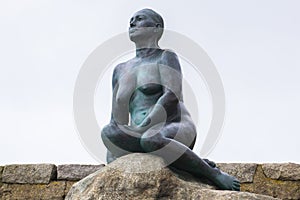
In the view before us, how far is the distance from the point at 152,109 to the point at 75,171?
1985 millimetres

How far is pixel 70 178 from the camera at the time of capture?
5.72 meters

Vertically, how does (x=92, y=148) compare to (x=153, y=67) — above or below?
below

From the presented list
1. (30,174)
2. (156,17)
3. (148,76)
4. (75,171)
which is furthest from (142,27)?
(30,174)

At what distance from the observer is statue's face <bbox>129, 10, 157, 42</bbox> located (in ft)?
14.0

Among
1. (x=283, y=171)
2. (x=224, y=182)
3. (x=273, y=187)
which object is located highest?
(x=224, y=182)

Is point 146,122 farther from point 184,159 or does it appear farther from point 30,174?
point 30,174

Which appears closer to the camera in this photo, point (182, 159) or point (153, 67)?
point (182, 159)

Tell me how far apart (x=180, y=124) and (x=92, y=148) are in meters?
0.64

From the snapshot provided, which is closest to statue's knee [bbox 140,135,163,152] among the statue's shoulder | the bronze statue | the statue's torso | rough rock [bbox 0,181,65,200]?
the bronze statue

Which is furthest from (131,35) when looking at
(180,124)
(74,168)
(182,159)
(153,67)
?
(74,168)

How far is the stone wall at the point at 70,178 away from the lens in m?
5.29

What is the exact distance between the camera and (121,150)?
12.8 ft

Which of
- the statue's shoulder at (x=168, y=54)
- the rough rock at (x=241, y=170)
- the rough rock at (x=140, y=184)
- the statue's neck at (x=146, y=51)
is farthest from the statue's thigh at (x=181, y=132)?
the rough rock at (x=241, y=170)

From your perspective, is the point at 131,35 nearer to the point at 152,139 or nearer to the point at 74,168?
the point at 152,139
